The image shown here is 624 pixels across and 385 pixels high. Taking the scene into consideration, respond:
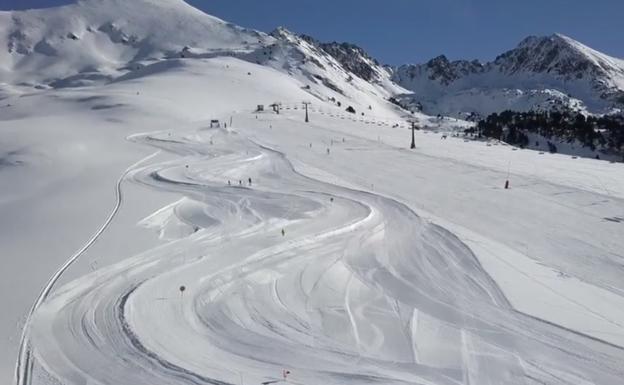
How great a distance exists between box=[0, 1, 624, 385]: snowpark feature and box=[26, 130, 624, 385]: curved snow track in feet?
0.15

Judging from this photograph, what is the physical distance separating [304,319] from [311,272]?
106 inches

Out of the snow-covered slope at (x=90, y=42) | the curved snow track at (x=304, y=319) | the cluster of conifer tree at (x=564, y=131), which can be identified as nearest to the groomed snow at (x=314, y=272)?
the curved snow track at (x=304, y=319)

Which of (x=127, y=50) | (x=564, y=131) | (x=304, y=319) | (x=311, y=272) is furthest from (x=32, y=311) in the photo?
(x=127, y=50)

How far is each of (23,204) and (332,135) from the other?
3172 centimetres

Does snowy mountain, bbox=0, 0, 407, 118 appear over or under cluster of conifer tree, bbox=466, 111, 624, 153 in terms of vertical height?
over

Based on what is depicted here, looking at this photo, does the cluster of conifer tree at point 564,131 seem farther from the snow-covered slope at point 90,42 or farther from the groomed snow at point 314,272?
the snow-covered slope at point 90,42

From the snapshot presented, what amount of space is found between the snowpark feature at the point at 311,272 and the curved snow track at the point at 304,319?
4cm

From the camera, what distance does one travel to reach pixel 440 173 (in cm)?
2852

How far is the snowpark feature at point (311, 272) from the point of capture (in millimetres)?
8828

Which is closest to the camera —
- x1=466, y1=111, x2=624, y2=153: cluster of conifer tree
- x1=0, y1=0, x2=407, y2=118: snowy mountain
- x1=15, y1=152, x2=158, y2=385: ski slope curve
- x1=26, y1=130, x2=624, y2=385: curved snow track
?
x1=15, y1=152, x2=158, y2=385: ski slope curve

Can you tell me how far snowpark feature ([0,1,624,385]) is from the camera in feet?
29.0

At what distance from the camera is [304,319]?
10344 millimetres

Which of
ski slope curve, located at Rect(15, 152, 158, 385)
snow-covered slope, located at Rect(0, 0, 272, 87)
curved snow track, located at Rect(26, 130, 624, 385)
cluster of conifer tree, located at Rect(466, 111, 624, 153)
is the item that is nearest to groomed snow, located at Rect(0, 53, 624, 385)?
curved snow track, located at Rect(26, 130, 624, 385)

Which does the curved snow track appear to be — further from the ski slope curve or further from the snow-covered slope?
the snow-covered slope
